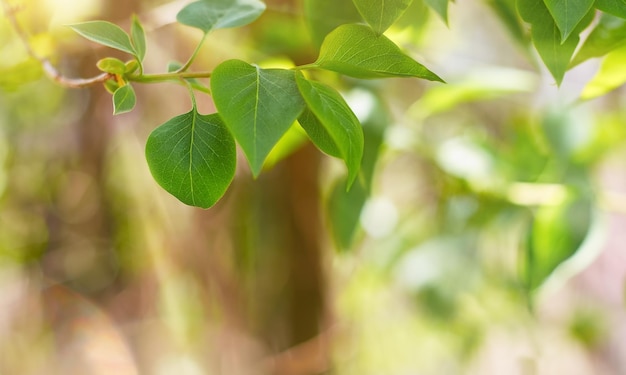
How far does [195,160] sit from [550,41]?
0.43 feet

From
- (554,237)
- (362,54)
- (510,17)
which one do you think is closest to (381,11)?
(362,54)

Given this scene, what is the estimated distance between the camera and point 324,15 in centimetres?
32

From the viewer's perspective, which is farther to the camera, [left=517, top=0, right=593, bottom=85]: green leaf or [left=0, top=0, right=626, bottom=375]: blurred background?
[left=0, top=0, right=626, bottom=375]: blurred background

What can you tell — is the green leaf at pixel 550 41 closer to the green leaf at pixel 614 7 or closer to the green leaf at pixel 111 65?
the green leaf at pixel 614 7

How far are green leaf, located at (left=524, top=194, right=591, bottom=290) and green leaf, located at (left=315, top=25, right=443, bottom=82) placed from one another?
0.64 feet

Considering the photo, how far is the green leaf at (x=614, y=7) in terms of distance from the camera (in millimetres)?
199

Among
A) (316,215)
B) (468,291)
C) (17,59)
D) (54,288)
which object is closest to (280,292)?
(316,215)

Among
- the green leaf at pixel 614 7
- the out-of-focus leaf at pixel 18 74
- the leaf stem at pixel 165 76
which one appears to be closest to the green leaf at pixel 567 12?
the green leaf at pixel 614 7

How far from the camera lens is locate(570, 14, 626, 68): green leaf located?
0.83 feet

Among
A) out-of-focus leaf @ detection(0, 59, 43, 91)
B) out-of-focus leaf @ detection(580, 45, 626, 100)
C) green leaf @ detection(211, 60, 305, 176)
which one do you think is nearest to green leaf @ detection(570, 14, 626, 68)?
out-of-focus leaf @ detection(580, 45, 626, 100)

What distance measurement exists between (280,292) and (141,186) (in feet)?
1.16

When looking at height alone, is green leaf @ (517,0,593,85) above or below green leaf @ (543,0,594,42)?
below

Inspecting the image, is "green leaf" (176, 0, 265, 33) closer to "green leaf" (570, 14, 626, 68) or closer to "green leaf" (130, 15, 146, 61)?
"green leaf" (130, 15, 146, 61)

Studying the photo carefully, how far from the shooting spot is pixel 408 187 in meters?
1.14
